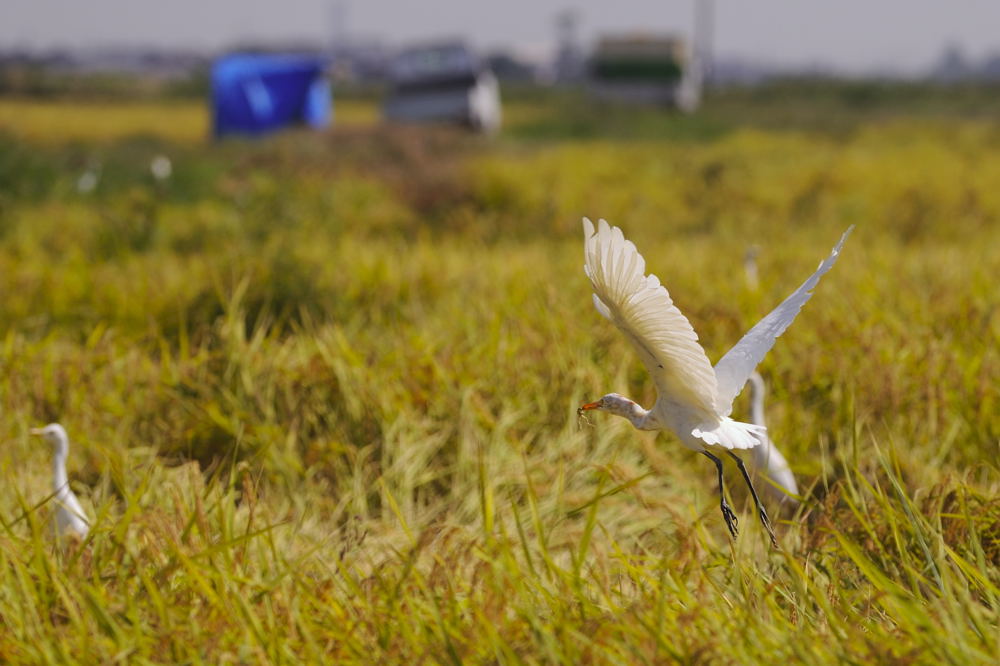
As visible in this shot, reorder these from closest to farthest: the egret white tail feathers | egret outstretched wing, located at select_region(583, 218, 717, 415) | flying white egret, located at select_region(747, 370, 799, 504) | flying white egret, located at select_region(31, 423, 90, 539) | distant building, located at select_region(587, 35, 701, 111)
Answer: egret outstretched wing, located at select_region(583, 218, 717, 415)
the egret white tail feathers
flying white egret, located at select_region(31, 423, 90, 539)
flying white egret, located at select_region(747, 370, 799, 504)
distant building, located at select_region(587, 35, 701, 111)

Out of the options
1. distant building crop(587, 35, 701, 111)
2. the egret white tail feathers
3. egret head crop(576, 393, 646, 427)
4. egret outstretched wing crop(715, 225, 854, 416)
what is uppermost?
egret outstretched wing crop(715, 225, 854, 416)

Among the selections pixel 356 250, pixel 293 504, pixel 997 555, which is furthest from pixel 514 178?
pixel 997 555

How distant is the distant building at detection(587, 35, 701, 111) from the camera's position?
21.9 metres

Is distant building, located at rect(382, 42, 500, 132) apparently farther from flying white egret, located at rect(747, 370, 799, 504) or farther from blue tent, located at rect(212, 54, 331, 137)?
flying white egret, located at rect(747, 370, 799, 504)

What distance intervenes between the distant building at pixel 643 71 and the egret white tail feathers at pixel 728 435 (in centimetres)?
2113

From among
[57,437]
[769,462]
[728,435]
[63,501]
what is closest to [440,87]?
[57,437]

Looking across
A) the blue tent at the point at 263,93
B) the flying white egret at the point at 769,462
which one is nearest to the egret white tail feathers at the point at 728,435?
the flying white egret at the point at 769,462

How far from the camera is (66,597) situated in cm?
153

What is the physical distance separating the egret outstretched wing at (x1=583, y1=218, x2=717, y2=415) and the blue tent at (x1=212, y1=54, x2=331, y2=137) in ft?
47.8

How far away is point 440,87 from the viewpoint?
51.2ft

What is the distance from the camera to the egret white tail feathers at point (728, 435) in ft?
4.60

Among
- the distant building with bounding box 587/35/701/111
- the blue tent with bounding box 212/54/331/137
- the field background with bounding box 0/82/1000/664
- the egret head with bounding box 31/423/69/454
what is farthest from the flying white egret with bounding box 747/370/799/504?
the distant building with bounding box 587/35/701/111

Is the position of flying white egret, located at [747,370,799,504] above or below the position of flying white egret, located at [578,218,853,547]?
below

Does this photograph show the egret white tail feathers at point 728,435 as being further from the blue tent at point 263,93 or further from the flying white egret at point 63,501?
the blue tent at point 263,93
